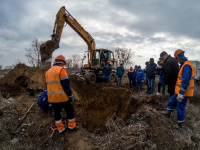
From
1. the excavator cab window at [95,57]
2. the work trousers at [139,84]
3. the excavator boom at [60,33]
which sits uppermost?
the excavator boom at [60,33]

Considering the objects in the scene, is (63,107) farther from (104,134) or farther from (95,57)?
(95,57)

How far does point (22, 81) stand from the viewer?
22.8 ft

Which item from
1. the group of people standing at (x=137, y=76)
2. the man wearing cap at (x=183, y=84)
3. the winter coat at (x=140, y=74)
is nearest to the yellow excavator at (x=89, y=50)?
the group of people standing at (x=137, y=76)

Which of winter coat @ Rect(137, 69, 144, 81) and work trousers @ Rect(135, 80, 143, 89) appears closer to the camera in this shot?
winter coat @ Rect(137, 69, 144, 81)

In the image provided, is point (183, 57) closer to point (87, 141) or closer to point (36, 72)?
point (87, 141)

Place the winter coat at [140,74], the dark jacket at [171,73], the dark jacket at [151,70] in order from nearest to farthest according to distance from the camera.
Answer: the dark jacket at [171,73] < the dark jacket at [151,70] < the winter coat at [140,74]

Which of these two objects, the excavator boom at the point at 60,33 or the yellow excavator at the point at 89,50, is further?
the yellow excavator at the point at 89,50

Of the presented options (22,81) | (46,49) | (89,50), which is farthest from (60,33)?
(22,81)

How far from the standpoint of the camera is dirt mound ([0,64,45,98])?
6316 mm

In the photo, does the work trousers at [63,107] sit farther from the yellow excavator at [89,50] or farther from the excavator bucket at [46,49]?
the yellow excavator at [89,50]

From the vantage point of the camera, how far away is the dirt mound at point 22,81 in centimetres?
632

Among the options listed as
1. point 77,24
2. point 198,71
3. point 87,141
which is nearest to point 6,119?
point 87,141

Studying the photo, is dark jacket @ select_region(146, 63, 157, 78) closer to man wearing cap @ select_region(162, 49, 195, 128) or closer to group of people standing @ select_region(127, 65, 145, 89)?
group of people standing @ select_region(127, 65, 145, 89)

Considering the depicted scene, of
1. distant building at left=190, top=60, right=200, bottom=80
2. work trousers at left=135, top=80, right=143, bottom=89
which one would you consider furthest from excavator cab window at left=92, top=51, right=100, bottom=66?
distant building at left=190, top=60, right=200, bottom=80
